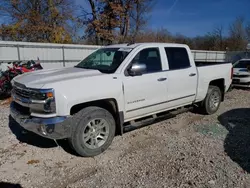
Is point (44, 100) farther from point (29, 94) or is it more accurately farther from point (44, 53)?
point (44, 53)

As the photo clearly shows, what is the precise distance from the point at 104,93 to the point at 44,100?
95cm

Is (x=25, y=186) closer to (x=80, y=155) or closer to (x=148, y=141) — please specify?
(x=80, y=155)

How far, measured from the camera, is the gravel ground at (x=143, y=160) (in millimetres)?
2895

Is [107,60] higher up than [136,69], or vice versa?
[107,60]

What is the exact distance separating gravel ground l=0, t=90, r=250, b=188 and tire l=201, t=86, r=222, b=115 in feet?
2.82

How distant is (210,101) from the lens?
19.1 ft

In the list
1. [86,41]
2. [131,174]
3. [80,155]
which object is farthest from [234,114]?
[86,41]

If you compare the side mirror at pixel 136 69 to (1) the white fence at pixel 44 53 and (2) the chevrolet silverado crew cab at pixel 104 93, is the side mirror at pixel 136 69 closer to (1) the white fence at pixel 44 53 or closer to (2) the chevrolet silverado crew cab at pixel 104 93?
(2) the chevrolet silverado crew cab at pixel 104 93

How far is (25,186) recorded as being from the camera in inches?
109

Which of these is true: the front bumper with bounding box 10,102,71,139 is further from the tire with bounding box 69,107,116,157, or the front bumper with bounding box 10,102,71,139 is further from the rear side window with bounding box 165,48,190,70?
the rear side window with bounding box 165,48,190,70

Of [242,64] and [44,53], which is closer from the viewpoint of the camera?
[44,53]

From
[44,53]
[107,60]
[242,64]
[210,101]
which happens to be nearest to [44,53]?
[44,53]

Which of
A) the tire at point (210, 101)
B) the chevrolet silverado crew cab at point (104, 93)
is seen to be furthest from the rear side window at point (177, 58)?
the tire at point (210, 101)

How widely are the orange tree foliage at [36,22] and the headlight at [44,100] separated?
15.0 m
